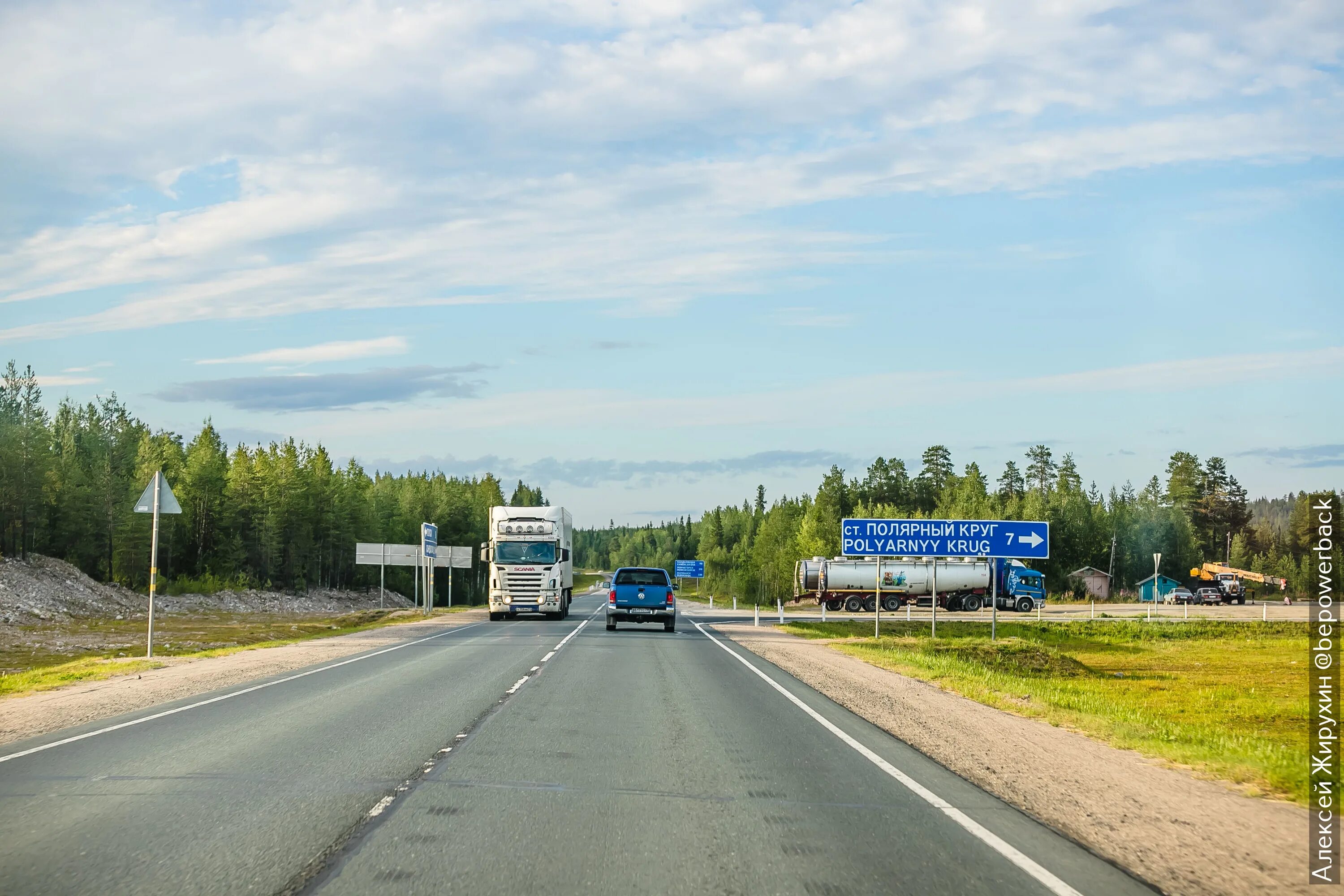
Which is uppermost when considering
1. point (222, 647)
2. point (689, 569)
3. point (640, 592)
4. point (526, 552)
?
point (526, 552)

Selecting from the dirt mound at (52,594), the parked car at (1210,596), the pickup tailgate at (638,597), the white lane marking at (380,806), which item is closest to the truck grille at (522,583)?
the pickup tailgate at (638,597)

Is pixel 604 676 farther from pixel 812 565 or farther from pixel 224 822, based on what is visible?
pixel 812 565

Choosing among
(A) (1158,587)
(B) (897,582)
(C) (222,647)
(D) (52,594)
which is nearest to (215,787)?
(C) (222,647)

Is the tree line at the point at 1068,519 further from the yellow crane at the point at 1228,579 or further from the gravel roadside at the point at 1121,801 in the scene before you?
the gravel roadside at the point at 1121,801

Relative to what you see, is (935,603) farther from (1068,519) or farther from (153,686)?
(1068,519)

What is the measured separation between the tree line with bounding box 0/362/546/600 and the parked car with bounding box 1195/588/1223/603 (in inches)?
3101

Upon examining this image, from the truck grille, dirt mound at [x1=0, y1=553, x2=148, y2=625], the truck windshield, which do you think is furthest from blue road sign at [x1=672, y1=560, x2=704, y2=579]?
the truck windshield

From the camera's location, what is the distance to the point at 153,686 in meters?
18.0

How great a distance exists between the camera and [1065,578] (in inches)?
5251

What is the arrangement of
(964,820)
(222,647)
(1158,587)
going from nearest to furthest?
(964,820)
(222,647)
(1158,587)

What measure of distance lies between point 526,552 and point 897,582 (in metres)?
40.8

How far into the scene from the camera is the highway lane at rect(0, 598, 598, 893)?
Answer: 244 inches

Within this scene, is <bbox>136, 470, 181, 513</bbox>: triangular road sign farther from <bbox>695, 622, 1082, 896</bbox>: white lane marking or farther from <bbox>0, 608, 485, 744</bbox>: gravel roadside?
<bbox>695, 622, 1082, 896</bbox>: white lane marking

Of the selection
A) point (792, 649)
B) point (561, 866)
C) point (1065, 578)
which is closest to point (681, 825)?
point (561, 866)
